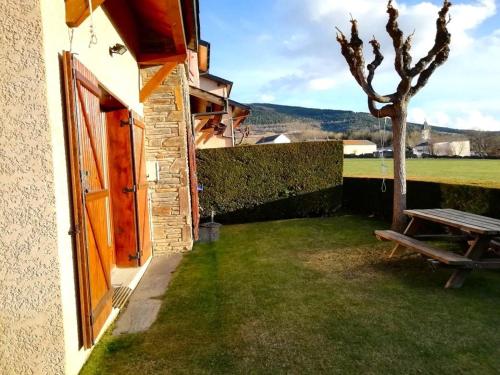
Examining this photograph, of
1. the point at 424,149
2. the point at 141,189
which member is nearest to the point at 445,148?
the point at 424,149

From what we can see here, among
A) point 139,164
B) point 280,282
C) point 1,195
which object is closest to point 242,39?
point 139,164

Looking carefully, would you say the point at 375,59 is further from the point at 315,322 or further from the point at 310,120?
the point at 310,120

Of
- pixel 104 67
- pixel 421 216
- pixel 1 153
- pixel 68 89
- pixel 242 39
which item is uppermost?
pixel 242 39

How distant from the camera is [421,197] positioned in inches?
344

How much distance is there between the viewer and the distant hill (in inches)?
3196

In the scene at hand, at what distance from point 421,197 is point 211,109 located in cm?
584

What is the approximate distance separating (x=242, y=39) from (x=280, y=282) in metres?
7.23

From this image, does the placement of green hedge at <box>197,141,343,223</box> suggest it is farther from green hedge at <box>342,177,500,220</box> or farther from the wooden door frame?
the wooden door frame

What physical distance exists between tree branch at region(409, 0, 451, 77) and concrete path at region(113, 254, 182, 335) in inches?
225

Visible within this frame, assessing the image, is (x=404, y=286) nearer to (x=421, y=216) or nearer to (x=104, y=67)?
(x=421, y=216)

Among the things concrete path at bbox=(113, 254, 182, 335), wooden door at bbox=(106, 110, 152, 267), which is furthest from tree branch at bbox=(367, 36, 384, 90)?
concrete path at bbox=(113, 254, 182, 335)

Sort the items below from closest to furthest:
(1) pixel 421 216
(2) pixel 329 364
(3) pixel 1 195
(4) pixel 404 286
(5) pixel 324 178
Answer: (3) pixel 1 195 → (2) pixel 329 364 → (4) pixel 404 286 → (1) pixel 421 216 → (5) pixel 324 178

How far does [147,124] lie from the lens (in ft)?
22.7

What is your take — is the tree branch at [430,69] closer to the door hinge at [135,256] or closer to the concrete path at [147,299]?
the concrete path at [147,299]
